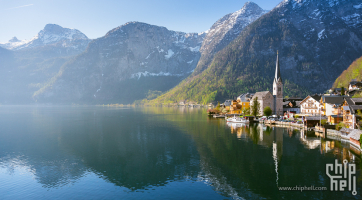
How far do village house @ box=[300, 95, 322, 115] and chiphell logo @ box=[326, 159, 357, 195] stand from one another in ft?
228

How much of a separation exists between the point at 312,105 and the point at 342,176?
81.6 metres

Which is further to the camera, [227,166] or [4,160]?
[4,160]

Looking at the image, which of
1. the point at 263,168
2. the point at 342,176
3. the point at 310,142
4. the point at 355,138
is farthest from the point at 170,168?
the point at 355,138

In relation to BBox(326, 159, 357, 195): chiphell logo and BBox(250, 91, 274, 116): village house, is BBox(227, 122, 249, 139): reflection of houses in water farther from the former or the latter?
BBox(250, 91, 274, 116): village house

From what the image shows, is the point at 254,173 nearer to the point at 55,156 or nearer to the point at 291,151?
the point at 291,151

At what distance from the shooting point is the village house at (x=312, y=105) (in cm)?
9994

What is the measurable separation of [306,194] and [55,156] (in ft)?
151

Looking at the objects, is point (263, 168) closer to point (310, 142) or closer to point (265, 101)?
point (310, 142)

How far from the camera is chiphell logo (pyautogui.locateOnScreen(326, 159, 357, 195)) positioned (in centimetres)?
2883

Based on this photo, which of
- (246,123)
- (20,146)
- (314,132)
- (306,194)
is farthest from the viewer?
(246,123)

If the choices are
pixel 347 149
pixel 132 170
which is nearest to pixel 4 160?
pixel 132 170

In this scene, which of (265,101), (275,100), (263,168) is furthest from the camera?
(275,100)

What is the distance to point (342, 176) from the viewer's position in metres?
32.5

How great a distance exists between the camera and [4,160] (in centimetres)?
4369
